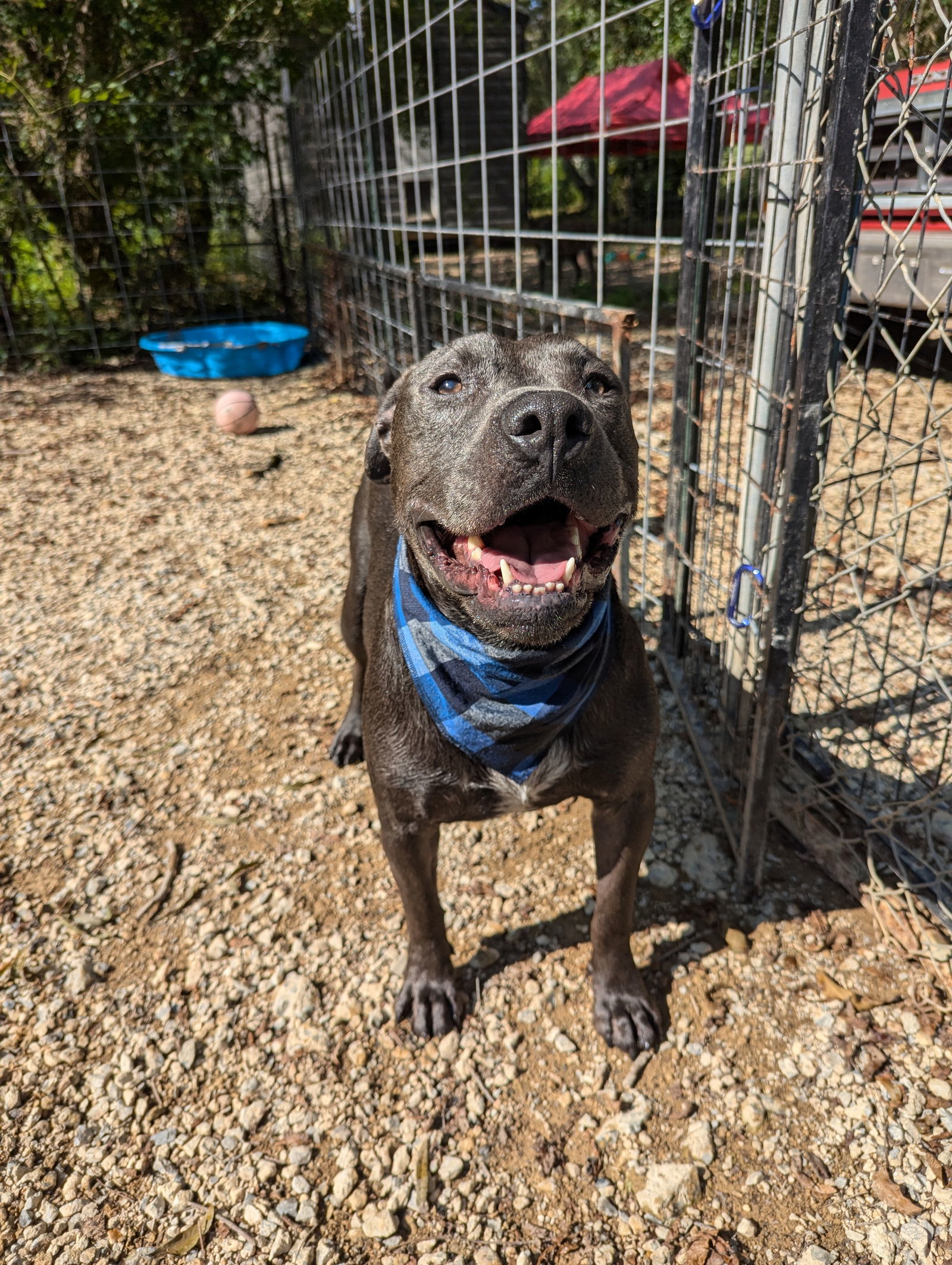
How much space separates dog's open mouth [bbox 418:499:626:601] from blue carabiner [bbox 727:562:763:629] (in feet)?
2.69

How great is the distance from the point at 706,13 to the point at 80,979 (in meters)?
3.43

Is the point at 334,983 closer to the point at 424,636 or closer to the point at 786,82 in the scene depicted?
the point at 424,636

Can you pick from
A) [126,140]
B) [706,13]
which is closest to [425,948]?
[706,13]

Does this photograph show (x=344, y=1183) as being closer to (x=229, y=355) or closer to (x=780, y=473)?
(x=780, y=473)

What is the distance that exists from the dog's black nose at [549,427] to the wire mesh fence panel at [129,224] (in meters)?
10.2

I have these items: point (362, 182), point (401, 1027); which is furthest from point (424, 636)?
point (362, 182)

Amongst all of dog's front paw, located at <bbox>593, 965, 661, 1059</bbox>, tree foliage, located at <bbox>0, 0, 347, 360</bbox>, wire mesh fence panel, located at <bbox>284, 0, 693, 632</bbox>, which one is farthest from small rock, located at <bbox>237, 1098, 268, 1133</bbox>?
tree foliage, located at <bbox>0, 0, 347, 360</bbox>

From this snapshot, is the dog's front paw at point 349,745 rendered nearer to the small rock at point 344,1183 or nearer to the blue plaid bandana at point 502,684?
the blue plaid bandana at point 502,684

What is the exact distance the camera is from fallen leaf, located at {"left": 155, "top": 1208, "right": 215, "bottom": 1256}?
6.33 feet

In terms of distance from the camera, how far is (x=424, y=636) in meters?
2.07

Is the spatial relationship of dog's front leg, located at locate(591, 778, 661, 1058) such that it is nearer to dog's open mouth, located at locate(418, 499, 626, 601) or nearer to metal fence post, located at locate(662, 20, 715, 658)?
dog's open mouth, located at locate(418, 499, 626, 601)

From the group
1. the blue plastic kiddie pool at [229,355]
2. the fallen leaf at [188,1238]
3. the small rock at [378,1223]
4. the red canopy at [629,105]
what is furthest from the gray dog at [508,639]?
the red canopy at [629,105]

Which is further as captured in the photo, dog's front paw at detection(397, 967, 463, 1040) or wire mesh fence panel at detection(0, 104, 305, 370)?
wire mesh fence panel at detection(0, 104, 305, 370)

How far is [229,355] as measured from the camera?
9.30 metres
